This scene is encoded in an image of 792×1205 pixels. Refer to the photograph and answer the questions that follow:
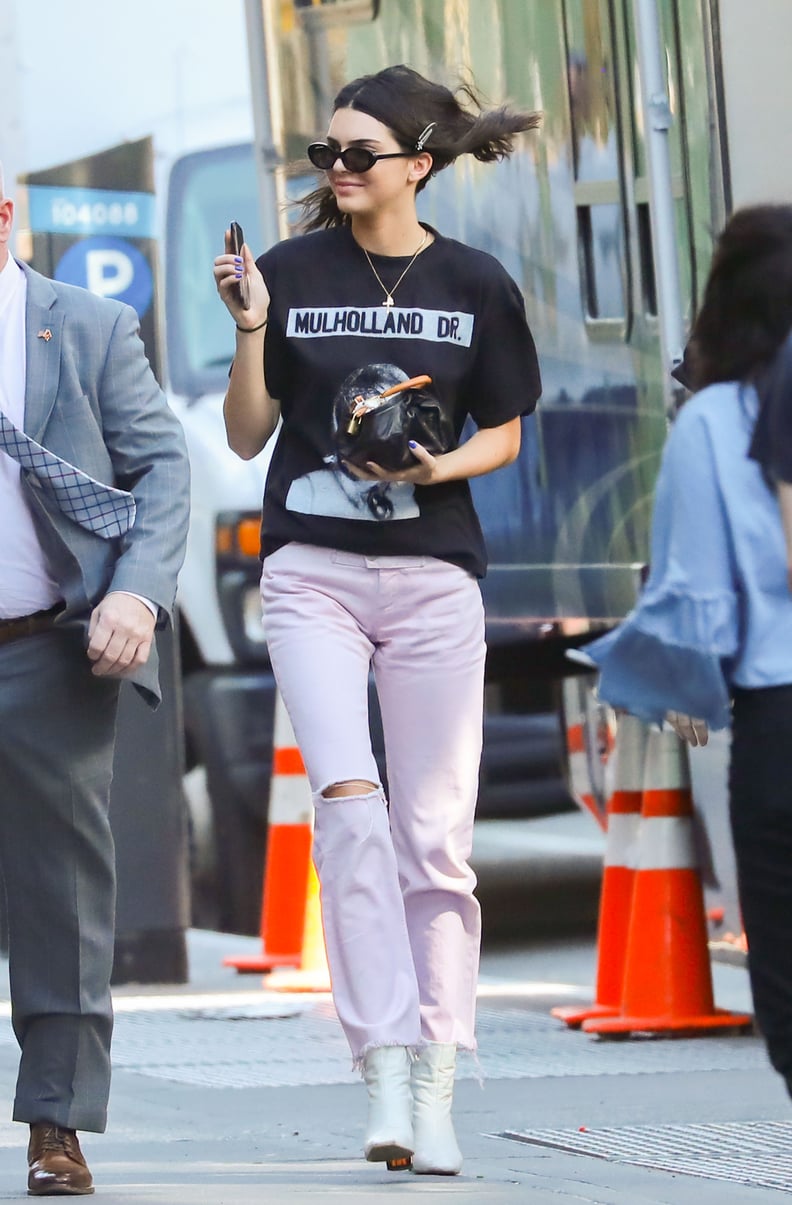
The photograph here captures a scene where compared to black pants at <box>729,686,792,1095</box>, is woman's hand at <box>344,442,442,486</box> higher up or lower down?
higher up

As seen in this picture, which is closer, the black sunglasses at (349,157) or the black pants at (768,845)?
the black pants at (768,845)

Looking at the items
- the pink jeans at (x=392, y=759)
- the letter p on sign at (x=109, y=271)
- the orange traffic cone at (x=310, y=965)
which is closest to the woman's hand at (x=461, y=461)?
the pink jeans at (x=392, y=759)

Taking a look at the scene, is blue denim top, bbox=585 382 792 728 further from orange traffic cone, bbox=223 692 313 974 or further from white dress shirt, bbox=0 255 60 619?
orange traffic cone, bbox=223 692 313 974

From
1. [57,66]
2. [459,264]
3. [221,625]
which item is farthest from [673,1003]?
[57,66]

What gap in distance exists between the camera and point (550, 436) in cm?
698

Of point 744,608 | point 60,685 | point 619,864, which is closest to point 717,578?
point 744,608

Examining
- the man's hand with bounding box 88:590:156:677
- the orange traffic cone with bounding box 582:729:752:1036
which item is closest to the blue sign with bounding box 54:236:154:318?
the orange traffic cone with bounding box 582:729:752:1036

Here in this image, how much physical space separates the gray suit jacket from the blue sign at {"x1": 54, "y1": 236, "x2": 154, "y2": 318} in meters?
3.19

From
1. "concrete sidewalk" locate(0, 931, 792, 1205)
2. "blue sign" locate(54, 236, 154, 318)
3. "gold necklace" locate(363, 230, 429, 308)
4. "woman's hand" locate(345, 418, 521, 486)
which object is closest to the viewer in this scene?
"concrete sidewalk" locate(0, 931, 792, 1205)

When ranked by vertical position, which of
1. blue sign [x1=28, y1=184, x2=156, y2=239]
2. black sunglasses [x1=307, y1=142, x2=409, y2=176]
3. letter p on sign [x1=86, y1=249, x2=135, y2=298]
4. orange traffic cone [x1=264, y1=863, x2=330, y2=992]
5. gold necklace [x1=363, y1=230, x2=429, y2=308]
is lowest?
orange traffic cone [x1=264, y1=863, x2=330, y2=992]

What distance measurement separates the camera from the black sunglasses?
13.7ft

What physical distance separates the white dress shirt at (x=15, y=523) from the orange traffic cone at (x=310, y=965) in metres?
2.97

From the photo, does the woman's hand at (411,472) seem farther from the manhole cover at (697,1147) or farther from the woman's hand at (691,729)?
the manhole cover at (697,1147)

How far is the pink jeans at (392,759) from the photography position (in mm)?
3967
